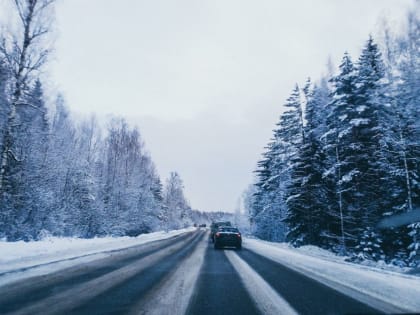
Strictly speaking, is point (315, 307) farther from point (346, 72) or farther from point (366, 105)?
point (346, 72)

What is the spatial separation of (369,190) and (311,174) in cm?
418

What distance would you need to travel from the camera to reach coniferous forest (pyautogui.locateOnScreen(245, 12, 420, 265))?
17406 millimetres

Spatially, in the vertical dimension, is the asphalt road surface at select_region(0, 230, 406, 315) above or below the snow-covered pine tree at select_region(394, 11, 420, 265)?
below

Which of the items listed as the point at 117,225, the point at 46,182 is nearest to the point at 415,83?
the point at 46,182

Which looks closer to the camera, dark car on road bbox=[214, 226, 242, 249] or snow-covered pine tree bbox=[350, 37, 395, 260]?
snow-covered pine tree bbox=[350, 37, 395, 260]

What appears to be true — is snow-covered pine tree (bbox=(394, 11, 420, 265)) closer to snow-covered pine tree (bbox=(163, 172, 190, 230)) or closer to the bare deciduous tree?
the bare deciduous tree

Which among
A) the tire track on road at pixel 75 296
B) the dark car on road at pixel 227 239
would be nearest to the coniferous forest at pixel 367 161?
the dark car on road at pixel 227 239

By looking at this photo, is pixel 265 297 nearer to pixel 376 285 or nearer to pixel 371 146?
pixel 376 285

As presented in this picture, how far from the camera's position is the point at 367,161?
2106 centimetres

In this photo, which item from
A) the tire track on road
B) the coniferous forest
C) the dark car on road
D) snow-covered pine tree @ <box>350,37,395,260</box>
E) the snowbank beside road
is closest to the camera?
the tire track on road

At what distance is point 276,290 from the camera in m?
6.58

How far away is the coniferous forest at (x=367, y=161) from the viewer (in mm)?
17406

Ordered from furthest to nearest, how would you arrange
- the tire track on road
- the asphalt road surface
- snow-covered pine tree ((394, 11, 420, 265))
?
snow-covered pine tree ((394, 11, 420, 265))
the asphalt road surface
the tire track on road

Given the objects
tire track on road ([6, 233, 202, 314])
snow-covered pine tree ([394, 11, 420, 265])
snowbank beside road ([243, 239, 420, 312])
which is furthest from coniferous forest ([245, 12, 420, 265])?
tire track on road ([6, 233, 202, 314])
